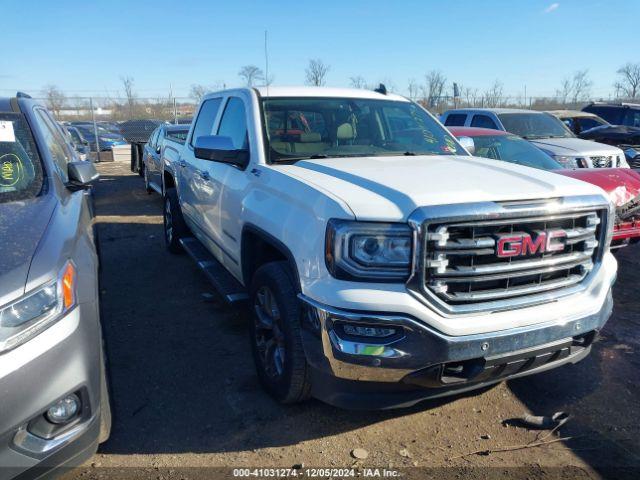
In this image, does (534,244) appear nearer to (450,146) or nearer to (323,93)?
(450,146)

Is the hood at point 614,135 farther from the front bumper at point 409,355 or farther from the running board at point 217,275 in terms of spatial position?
the front bumper at point 409,355

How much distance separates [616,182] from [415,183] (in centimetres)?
366

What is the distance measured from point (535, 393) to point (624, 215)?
8.93 feet

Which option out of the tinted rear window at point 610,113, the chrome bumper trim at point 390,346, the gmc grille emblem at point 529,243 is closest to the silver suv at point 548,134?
the tinted rear window at point 610,113

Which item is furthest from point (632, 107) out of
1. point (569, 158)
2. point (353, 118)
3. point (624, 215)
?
point (353, 118)

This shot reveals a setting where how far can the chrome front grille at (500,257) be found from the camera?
2438mm

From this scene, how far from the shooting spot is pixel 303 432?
298 cm

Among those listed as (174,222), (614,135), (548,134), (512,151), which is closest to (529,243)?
(174,222)

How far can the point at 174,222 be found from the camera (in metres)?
6.30

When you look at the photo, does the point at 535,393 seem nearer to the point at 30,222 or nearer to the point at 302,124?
the point at 302,124

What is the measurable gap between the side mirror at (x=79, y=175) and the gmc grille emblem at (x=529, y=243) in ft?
9.04

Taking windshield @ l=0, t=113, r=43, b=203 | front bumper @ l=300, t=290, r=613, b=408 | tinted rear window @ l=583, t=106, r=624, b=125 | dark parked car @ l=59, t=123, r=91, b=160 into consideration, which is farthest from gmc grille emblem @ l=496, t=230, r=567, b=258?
tinted rear window @ l=583, t=106, r=624, b=125

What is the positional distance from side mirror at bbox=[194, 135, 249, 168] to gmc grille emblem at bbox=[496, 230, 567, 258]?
75.6 inches

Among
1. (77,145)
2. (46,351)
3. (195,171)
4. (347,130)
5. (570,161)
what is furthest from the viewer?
(570,161)
